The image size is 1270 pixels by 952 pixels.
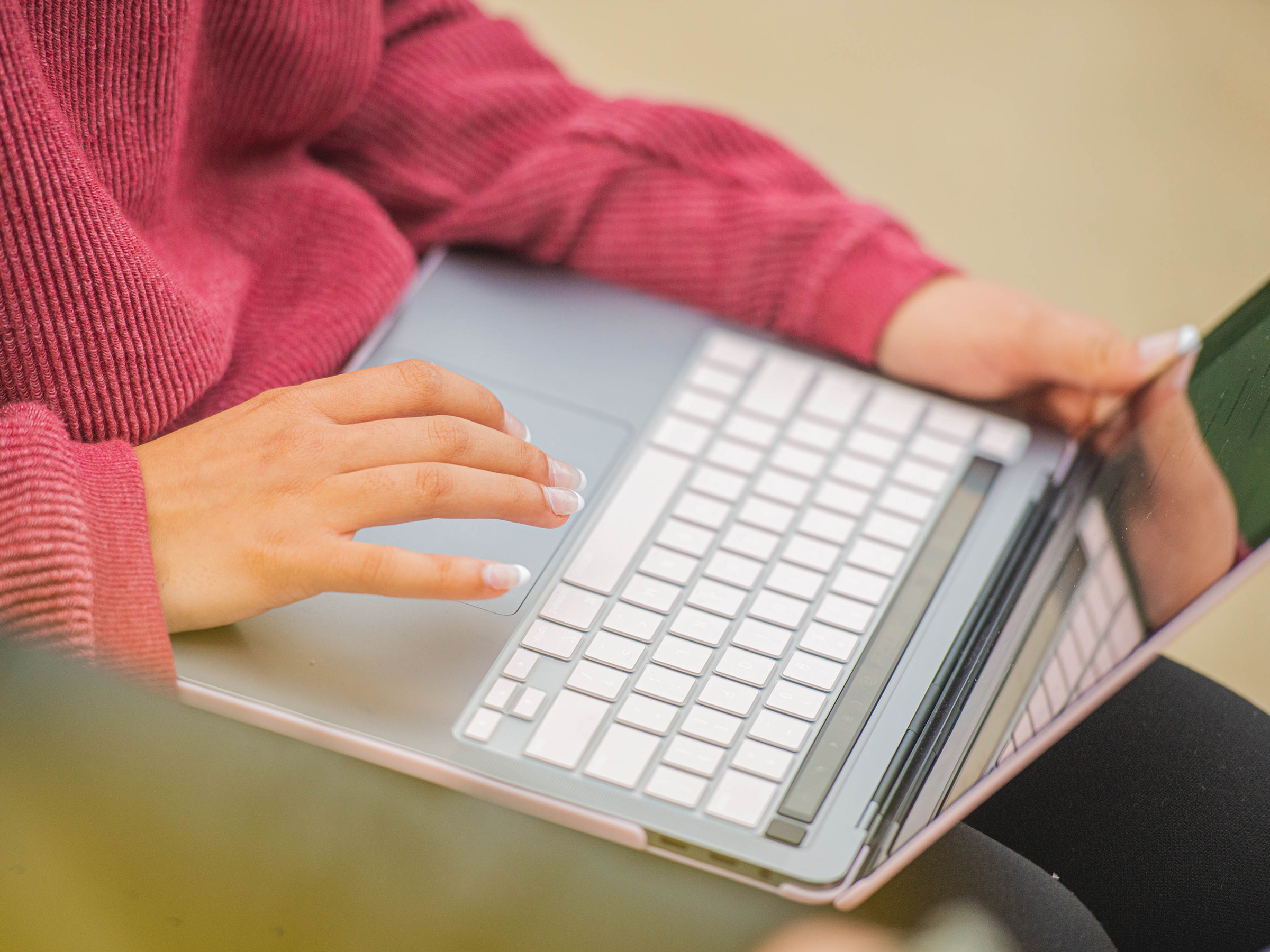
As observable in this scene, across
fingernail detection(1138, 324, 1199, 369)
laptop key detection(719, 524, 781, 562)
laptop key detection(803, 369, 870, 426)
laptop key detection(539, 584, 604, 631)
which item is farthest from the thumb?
laptop key detection(539, 584, 604, 631)

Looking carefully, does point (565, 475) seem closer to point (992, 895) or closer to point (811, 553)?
point (811, 553)

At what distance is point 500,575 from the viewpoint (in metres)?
0.47

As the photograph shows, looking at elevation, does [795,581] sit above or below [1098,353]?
below

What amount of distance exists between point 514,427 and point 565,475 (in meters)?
0.04

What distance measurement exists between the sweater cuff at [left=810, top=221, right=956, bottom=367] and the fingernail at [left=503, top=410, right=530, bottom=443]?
20 cm

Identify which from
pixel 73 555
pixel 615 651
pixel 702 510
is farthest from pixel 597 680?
pixel 73 555

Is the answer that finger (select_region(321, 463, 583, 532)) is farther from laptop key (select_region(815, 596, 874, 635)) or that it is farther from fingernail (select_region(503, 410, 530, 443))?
laptop key (select_region(815, 596, 874, 635))

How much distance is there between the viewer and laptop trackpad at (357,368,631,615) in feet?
1.74

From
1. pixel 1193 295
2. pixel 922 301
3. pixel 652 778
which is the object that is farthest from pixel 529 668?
pixel 1193 295

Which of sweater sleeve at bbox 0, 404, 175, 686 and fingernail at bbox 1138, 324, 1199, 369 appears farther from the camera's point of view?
fingernail at bbox 1138, 324, 1199, 369

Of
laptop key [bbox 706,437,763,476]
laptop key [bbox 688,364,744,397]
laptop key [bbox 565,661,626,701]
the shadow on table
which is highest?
laptop key [bbox 688,364,744,397]

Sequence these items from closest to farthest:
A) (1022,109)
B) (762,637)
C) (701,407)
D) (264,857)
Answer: (264,857)
(762,637)
(701,407)
(1022,109)

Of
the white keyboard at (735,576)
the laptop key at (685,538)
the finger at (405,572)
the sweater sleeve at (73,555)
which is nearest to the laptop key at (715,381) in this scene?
the white keyboard at (735,576)

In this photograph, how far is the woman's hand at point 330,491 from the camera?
1.54ft
